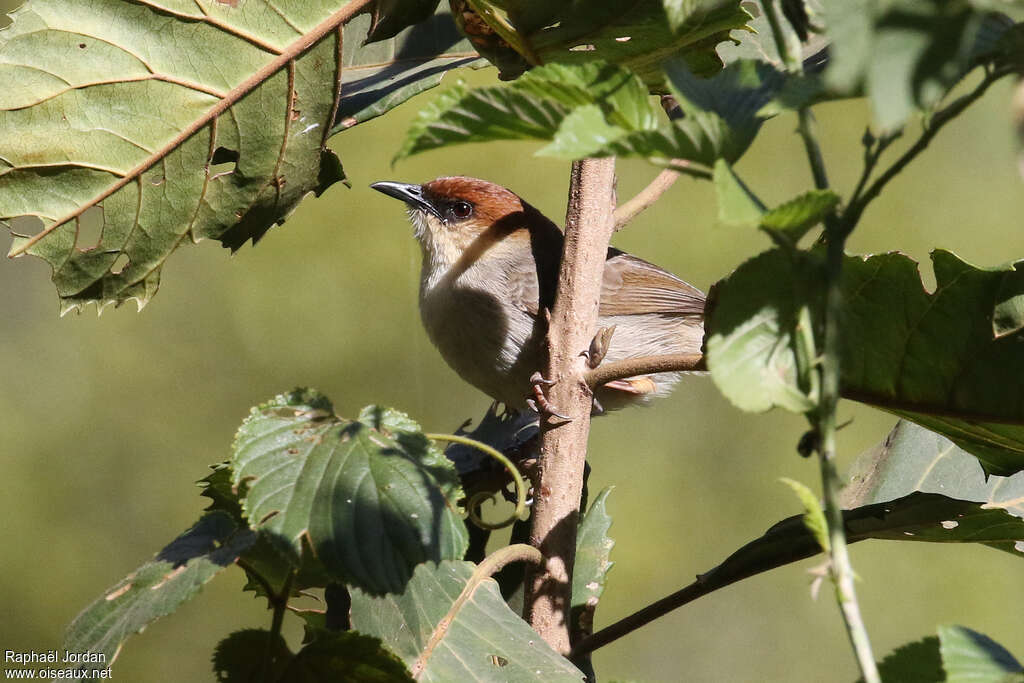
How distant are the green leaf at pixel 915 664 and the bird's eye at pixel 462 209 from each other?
310 centimetres

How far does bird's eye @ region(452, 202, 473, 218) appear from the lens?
4145mm

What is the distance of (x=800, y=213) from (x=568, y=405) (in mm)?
944

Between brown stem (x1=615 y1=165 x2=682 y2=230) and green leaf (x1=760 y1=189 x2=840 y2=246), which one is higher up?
brown stem (x1=615 y1=165 x2=682 y2=230)

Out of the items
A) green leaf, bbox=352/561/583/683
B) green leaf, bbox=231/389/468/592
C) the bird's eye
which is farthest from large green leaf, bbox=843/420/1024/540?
the bird's eye

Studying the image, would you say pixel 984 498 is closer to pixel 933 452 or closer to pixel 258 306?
pixel 933 452

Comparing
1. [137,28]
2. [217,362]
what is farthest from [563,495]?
[217,362]

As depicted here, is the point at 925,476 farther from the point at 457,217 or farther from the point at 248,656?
the point at 457,217

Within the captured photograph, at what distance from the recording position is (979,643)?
956mm

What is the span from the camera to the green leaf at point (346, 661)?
1412 millimetres

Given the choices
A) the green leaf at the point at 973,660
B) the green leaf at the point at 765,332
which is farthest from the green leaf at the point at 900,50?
the green leaf at the point at 973,660

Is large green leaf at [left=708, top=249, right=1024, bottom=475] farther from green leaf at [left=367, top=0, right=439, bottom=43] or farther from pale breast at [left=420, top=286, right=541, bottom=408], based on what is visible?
pale breast at [left=420, top=286, right=541, bottom=408]

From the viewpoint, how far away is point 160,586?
4.92 ft

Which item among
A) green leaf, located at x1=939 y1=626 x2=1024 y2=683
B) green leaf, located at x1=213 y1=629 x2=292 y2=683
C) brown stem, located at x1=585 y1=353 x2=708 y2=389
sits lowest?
green leaf, located at x1=213 y1=629 x2=292 y2=683

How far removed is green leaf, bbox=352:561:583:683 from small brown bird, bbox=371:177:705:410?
6.21 feet
